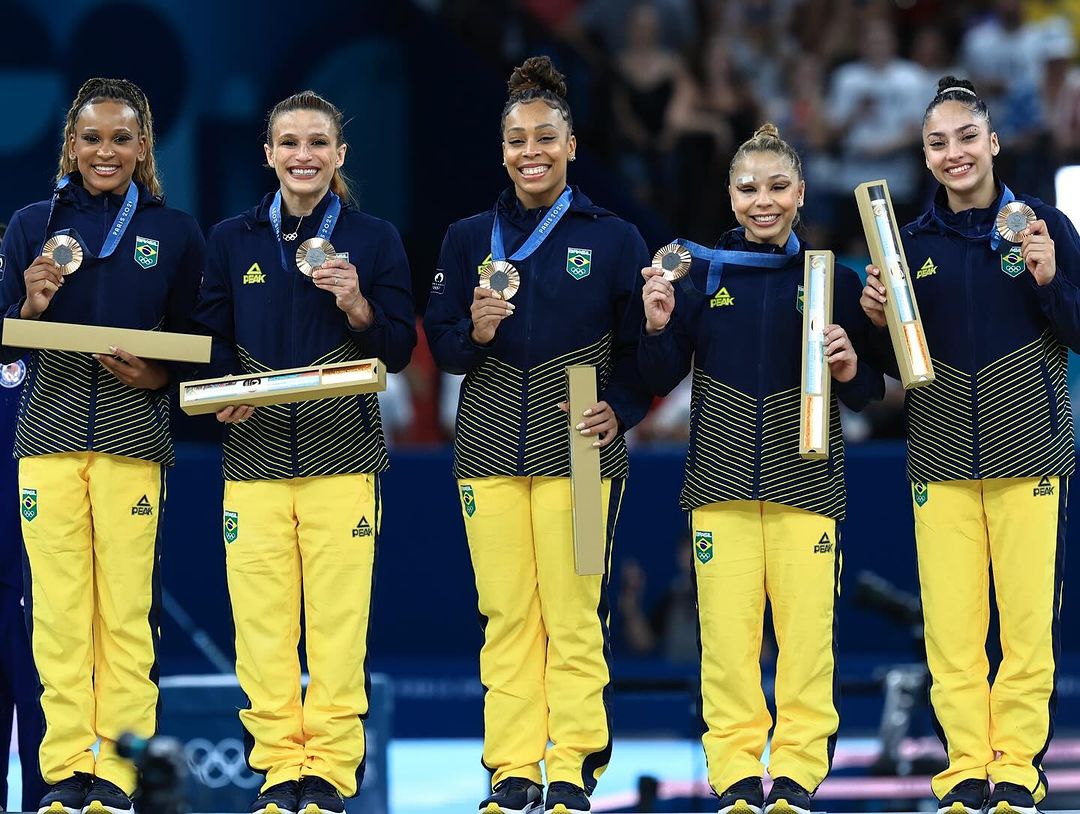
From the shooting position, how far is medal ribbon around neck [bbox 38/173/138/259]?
574cm

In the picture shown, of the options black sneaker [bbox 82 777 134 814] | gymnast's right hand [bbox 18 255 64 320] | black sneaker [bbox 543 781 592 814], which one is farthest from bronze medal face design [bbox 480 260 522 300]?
black sneaker [bbox 82 777 134 814]

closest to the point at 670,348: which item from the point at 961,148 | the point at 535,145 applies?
the point at 535,145

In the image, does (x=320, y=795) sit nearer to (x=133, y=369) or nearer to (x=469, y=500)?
(x=469, y=500)

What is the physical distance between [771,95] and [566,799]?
778 cm

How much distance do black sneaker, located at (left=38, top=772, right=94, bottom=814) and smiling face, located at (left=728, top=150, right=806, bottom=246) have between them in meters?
2.70

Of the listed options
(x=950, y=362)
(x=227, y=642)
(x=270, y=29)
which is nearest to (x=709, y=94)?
(x=270, y=29)

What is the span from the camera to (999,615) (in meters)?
5.62

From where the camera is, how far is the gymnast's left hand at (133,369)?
5617mm

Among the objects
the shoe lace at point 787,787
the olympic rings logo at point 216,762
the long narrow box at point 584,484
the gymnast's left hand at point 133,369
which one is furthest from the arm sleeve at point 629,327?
the olympic rings logo at point 216,762

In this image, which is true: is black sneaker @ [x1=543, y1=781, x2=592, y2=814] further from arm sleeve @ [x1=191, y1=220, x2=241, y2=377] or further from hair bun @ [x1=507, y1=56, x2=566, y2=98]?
hair bun @ [x1=507, y1=56, x2=566, y2=98]

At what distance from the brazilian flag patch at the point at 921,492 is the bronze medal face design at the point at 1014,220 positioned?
81cm

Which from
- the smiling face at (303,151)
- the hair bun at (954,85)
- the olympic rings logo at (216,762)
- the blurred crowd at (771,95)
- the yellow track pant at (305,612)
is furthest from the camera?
the blurred crowd at (771,95)

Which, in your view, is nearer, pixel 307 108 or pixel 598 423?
pixel 598 423

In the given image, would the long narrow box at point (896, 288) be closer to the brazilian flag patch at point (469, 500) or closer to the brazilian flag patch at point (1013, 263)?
the brazilian flag patch at point (1013, 263)
